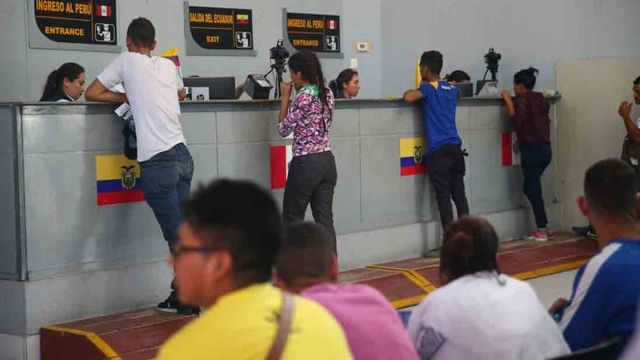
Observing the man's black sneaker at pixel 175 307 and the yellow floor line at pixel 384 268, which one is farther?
the yellow floor line at pixel 384 268

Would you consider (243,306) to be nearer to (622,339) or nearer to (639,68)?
(622,339)

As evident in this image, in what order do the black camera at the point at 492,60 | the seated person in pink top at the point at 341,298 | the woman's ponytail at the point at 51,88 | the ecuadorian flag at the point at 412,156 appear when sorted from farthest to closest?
1. the black camera at the point at 492,60
2. the ecuadorian flag at the point at 412,156
3. the woman's ponytail at the point at 51,88
4. the seated person in pink top at the point at 341,298

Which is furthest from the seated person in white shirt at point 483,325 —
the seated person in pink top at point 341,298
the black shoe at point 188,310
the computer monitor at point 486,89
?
the computer monitor at point 486,89

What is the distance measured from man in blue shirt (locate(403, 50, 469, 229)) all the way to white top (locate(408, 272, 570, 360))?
16.0 ft

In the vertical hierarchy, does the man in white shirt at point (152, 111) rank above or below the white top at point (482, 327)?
above

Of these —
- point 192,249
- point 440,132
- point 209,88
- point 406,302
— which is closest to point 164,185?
point 406,302

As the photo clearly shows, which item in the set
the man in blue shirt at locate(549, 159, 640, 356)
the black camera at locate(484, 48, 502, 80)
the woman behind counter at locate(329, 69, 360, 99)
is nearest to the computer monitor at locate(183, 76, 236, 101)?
the woman behind counter at locate(329, 69, 360, 99)

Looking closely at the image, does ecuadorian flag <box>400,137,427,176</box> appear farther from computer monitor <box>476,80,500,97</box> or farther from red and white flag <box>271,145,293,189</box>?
computer monitor <box>476,80,500,97</box>

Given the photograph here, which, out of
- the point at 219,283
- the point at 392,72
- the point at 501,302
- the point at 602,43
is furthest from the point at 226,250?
the point at 392,72

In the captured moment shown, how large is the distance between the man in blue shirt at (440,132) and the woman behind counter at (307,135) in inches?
53.9

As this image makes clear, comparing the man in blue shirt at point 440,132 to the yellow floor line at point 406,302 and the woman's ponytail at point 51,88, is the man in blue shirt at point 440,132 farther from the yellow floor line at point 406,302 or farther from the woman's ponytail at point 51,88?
the woman's ponytail at point 51,88

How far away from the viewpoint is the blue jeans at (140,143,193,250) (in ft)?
18.8

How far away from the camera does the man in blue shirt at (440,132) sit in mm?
7867

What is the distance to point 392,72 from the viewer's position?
40.9 ft
